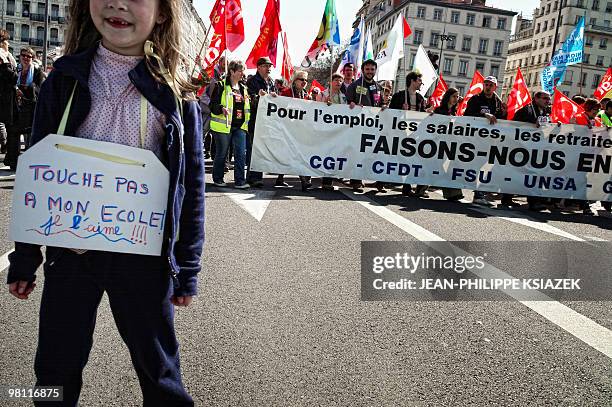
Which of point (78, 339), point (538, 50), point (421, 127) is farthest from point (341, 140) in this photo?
point (538, 50)

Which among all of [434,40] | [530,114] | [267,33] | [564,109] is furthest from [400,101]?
[434,40]

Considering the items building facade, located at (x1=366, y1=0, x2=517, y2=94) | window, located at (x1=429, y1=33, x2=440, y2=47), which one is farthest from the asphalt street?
window, located at (x1=429, y1=33, x2=440, y2=47)

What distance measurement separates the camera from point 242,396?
258 centimetres

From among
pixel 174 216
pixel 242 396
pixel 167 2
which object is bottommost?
pixel 242 396

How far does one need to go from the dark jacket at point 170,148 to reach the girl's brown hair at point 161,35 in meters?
0.10

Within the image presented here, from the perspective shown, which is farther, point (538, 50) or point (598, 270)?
point (538, 50)

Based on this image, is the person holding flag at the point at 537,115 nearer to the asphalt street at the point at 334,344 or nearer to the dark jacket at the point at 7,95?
the asphalt street at the point at 334,344

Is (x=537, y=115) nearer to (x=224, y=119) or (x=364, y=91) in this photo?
(x=364, y=91)

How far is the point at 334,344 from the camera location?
3.25m

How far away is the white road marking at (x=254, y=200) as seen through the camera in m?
7.42

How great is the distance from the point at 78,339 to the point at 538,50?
363 feet

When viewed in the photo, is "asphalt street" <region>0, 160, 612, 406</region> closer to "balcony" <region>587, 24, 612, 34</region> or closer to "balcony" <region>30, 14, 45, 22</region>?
"balcony" <region>30, 14, 45, 22</region>

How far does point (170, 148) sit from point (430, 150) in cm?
883

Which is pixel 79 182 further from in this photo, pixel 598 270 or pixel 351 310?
pixel 598 270
